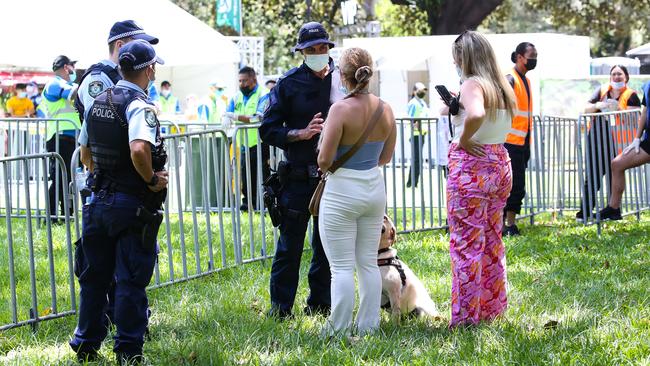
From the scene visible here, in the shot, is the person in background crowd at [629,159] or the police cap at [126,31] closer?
the police cap at [126,31]

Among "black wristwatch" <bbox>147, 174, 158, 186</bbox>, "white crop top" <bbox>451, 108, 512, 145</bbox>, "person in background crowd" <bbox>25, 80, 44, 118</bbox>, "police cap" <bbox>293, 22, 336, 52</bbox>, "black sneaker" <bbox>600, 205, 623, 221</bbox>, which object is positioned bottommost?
"black sneaker" <bbox>600, 205, 623, 221</bbox>

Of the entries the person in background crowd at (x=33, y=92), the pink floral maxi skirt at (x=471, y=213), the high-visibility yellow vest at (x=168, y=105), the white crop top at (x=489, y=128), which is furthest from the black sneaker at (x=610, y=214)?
the person in background crowd at (x=33, y=92)

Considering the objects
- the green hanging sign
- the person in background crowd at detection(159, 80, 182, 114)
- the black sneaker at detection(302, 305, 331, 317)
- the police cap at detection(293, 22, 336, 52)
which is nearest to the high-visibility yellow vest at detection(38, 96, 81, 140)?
the black sneaker at detection(302, 305, 331, 317)

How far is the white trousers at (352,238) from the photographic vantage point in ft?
18.4

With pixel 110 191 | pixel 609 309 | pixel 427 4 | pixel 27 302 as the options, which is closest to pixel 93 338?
pixel 110 191

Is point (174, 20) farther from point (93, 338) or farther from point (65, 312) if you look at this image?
point (93, 338)

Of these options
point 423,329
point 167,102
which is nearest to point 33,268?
point 423,329

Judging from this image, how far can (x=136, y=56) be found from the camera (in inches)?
202

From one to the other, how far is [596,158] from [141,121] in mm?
6827

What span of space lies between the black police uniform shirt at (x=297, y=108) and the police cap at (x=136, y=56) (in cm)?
123

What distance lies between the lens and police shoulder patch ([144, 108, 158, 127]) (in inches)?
197

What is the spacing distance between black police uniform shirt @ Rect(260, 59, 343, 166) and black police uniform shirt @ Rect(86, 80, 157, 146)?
4.26 ft

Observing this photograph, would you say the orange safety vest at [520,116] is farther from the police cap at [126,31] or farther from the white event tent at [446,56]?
the white event tent at [446,56]

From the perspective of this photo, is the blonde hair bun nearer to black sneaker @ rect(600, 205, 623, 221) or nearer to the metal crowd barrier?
the metal crowd barrier
